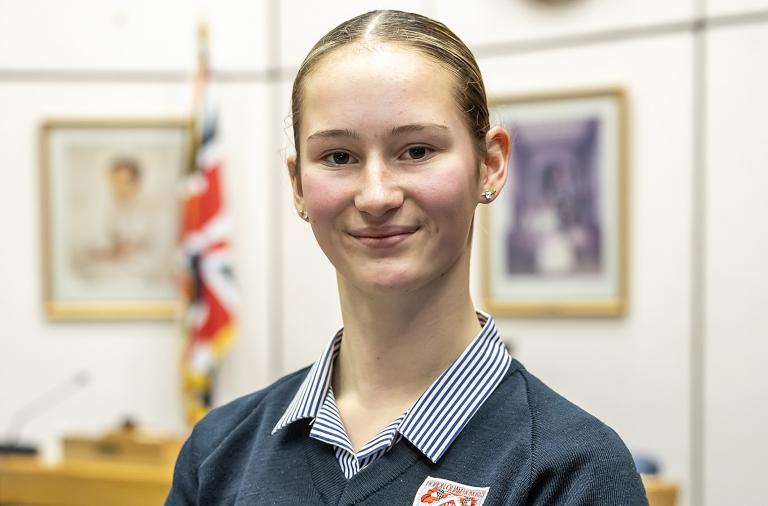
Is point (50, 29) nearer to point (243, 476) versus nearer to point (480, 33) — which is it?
point (480, 33)

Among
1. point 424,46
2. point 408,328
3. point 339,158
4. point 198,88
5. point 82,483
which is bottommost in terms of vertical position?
point 82,483

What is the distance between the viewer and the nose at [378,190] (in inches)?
50.4

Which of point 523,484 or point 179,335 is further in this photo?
point 179,335

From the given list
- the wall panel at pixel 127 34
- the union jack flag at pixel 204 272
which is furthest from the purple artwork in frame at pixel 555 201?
the wall panel at pixel 127 34

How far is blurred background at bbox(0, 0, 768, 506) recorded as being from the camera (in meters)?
4.21

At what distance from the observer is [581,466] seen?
1.21 meters

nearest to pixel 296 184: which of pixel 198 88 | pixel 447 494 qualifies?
pixel 447 494

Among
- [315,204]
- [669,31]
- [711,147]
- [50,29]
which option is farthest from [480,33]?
[315,204]

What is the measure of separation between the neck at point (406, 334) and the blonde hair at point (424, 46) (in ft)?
0.77

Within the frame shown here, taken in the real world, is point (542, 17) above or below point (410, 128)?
above

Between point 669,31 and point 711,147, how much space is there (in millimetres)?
609

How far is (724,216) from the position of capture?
424cm

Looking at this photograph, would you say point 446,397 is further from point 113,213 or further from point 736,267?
point 113,213

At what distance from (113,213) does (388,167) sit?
4636 mm
